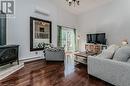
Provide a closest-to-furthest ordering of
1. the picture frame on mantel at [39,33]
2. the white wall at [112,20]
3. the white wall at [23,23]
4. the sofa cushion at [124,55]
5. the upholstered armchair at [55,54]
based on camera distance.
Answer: the sofa cushion at [124,55] < the white wall at [23,23] < the upholstered armchair at [55,54] < the picture frame on mantel at [39,33] < the white wall at [112,20]

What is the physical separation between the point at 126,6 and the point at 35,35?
5.12 meters

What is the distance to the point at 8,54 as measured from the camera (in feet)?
11.2

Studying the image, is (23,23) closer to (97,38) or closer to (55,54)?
(55,54)

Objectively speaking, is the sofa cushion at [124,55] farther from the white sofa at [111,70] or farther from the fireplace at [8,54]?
the fireplace at [8,54]

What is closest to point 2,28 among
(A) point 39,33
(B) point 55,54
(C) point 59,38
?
(A) point 39,33

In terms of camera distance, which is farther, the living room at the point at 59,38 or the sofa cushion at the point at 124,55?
the living room at the point at 59,38

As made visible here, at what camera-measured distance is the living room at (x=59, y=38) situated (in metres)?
2.64

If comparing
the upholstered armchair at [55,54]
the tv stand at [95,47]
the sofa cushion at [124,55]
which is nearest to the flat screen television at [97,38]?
the tv stand at [95,47]

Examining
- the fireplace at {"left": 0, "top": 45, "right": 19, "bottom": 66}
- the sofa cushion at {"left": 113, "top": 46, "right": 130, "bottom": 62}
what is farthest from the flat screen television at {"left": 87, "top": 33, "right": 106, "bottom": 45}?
the fireplace at {"left": 0, "top": 45, "right": 19, "bottom": 66}

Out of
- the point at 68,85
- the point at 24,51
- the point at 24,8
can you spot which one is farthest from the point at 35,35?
the point at 68,85

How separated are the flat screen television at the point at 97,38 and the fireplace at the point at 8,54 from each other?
4.93 meters

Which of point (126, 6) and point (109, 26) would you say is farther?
point (109, 26)

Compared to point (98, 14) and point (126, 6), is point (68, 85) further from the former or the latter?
point (98, 14)

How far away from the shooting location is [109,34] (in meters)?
6.39
